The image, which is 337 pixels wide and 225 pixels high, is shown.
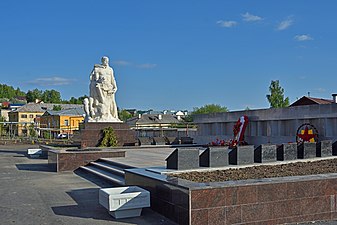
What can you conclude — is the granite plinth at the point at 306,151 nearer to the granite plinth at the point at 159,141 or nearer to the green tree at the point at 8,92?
the granite plinth at the point at 159,141

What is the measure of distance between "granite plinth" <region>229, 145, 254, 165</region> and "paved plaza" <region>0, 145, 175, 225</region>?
273 centimetres

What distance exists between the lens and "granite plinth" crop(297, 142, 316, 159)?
1039cm

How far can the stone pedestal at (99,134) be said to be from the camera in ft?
65.1

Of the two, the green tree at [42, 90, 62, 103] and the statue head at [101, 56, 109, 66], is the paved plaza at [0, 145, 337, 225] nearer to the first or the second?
the statue head at [101, 56, 109, 66]

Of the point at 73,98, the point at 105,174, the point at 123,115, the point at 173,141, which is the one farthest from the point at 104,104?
the point at 73,98

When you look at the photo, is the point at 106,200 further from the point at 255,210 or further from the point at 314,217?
the point at 314,217

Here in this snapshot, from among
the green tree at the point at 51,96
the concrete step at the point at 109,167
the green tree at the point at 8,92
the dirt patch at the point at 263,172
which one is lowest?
Answer: the concrete step at the point at 109,167

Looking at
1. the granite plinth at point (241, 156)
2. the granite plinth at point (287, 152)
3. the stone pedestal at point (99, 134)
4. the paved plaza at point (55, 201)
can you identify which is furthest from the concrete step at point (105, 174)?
the stone pedestal at point (99, 134)

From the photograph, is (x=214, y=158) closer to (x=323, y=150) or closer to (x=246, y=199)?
(x=246, y=199)

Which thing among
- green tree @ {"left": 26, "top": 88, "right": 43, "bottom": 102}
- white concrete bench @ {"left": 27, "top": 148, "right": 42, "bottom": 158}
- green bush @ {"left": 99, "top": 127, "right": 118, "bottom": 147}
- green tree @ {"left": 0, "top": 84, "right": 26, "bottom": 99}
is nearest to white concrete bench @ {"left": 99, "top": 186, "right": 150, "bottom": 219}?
green bush @ {"left": 99, "top": 127, "right": 118, "bottom": 147}

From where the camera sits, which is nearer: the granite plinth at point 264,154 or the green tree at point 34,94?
the granite plinth at point 264,154

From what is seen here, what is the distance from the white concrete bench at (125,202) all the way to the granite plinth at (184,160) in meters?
1.65

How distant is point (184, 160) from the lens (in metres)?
8.69

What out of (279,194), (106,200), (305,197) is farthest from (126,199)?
(305,197)
